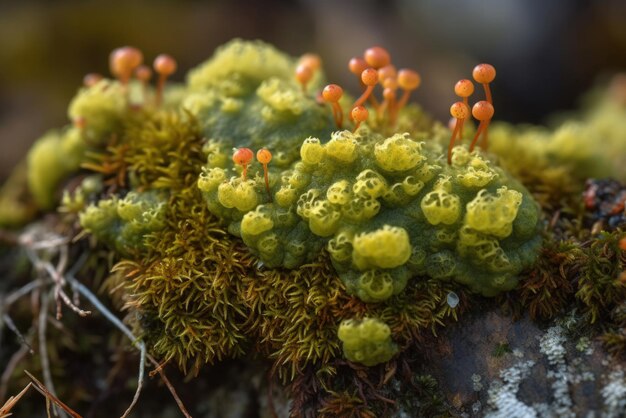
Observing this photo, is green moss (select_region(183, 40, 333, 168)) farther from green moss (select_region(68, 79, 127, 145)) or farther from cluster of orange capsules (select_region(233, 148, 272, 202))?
green moss (select_region(68, 79, 127, 145))

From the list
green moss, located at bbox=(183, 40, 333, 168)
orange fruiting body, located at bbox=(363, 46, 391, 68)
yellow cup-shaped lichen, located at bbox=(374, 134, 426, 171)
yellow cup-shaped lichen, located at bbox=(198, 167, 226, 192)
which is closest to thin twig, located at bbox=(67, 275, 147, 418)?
yellow cup-shaped lichen, located at bbox=(198, 167, 226, 192)

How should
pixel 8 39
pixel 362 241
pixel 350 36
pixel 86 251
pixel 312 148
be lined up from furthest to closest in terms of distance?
pixel 350 36 → pixel 8 39 → pixel 86 251 → pixel 312 148 → pixel 362 241

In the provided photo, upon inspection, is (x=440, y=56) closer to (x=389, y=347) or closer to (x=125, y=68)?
(x=125, y=68)

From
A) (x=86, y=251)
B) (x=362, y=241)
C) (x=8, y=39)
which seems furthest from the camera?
(x=8, y=39)

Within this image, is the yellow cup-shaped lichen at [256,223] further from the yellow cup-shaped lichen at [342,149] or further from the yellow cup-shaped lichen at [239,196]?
the yellow cup-shaped lichen at [342,149]

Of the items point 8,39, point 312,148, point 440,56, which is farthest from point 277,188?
point 8,39

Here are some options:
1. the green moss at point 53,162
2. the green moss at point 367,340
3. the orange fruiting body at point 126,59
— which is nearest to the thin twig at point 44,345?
the green moss at point 53,162
